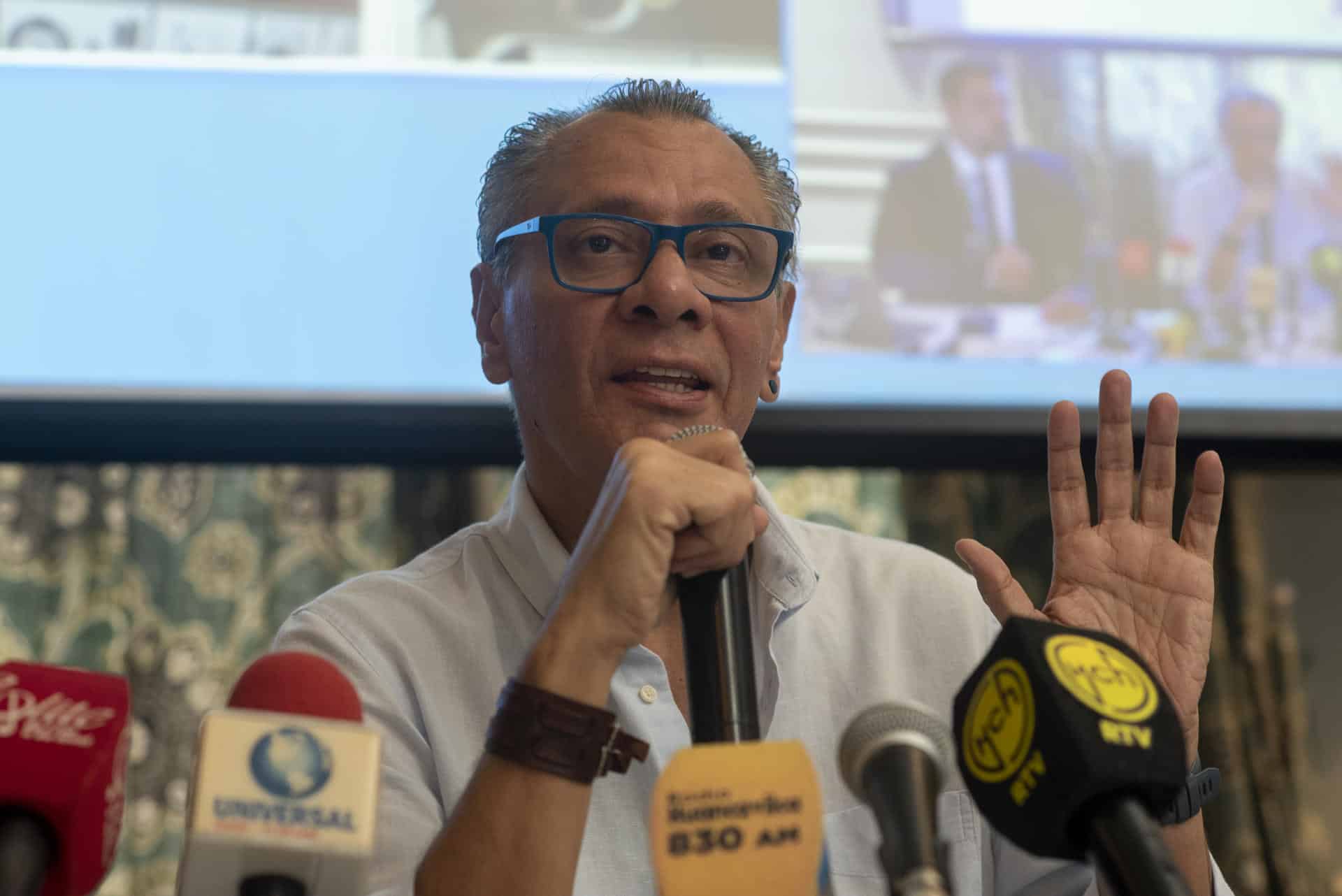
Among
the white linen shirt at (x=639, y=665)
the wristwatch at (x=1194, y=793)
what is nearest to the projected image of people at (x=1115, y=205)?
the white linen shirt at (x=639, y=665)

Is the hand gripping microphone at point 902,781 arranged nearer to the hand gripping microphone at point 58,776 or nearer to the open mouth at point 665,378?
the hand gripping microphone at point 58,776

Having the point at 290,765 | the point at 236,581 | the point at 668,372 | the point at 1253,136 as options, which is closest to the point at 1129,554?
the point at 668,372

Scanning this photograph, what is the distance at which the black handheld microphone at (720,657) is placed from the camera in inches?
35.5

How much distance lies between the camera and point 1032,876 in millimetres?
1567

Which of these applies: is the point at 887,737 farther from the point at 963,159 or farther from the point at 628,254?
the point at 963,159

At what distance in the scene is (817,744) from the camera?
1.60 m

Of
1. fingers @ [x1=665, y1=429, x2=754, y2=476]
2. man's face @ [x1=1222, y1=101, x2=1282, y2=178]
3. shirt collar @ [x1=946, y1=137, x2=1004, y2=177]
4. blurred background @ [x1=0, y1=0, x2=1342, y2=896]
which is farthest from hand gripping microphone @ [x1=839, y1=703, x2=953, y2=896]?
man's face @ [x1=1222, y1=101, x2=1282, y2=178]

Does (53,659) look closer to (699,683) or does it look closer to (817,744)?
(817,744)

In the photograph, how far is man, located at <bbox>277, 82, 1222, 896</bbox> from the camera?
144 cm

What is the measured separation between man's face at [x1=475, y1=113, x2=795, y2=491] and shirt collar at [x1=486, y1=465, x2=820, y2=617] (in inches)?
3.5

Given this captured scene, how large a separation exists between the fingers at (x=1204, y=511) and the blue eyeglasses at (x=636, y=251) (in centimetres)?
53

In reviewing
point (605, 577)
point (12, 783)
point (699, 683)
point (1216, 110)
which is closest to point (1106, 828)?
point (699, 683)

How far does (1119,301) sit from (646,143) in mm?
1260

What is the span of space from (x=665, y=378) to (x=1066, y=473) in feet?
1.49
